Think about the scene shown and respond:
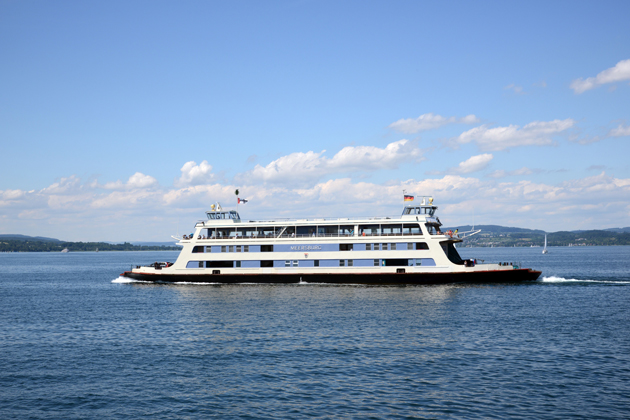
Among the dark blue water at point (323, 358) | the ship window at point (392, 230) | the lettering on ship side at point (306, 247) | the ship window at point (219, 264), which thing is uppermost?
the ship window at point (392, 230)

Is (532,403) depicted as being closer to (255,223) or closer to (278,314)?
(278,314)

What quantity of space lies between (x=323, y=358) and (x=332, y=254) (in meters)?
31.3

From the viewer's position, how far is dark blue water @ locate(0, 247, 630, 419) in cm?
1947

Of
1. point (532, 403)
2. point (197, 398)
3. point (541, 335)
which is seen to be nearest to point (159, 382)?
point (197, 398)

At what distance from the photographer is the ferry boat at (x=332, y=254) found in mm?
54438

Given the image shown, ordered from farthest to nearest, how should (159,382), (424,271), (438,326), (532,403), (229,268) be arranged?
(229,268), (424,271), (438,326), (159,382), (532,403)

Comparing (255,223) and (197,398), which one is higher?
(255,223)

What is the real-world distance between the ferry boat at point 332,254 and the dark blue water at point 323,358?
7934mm

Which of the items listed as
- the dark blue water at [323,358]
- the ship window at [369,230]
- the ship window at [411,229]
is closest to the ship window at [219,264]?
the dark blue water at [323,358]

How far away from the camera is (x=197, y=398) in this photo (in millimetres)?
20719

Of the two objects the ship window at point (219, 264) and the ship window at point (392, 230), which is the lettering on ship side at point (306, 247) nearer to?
the ship window at point (392, 230)

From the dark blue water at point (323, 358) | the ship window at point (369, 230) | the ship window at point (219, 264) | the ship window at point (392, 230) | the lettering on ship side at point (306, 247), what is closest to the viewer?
the dark blue water at point (323, 358)

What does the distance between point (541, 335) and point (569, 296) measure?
19943 mm

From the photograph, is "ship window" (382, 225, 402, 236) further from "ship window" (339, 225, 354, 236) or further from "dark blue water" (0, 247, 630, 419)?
"dark blue water" (0, 247, 630, 419)
